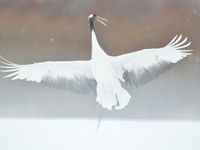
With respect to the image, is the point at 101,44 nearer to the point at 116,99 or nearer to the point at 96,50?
the point at 96,50

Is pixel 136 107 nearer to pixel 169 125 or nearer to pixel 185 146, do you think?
pixel 169 125

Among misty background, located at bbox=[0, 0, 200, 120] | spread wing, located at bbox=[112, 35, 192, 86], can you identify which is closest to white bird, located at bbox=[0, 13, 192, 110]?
spread wing, located at bbox=[112, 35, 192, 86]

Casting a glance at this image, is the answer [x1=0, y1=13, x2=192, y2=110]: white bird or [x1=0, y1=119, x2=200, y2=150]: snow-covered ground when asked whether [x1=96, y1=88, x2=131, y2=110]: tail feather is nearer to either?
[x1=0, y1=13, x2=192, y2=110]: white bird

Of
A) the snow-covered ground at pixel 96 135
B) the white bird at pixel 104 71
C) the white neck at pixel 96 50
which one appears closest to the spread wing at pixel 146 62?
the white bird at pixel 104 71

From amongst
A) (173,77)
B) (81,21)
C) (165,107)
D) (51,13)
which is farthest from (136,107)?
(51,13)

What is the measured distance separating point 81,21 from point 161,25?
65cm

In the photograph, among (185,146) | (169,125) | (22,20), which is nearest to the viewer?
(185,146)

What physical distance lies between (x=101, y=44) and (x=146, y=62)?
16.8 inches

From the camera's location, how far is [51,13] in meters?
2.40

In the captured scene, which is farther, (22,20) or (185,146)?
(22,20)

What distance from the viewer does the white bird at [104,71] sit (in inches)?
82.6

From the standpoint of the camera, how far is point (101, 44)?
2.35 meters

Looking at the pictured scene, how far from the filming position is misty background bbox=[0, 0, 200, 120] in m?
2.37

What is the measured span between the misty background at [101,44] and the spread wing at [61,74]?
19 centimetres
